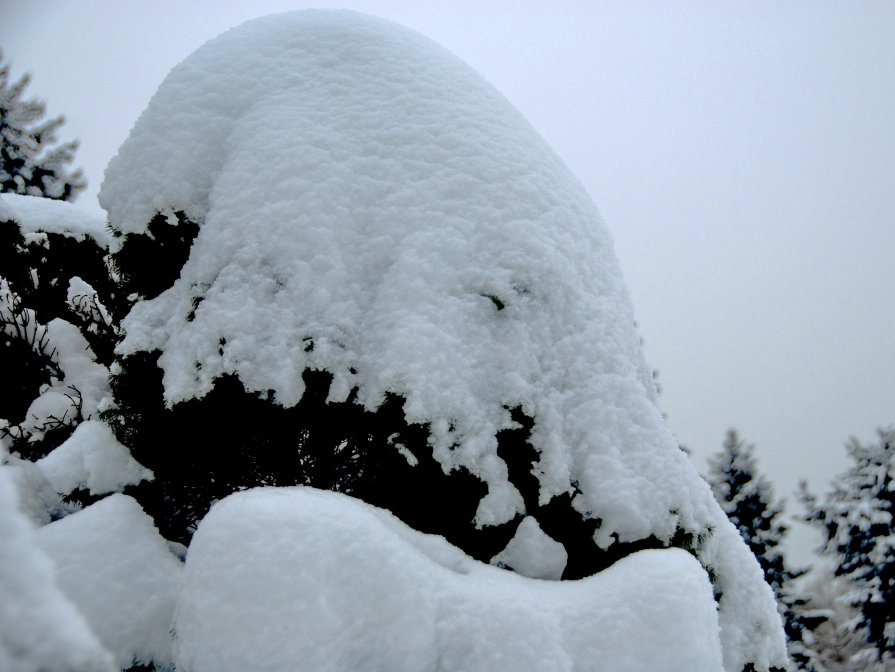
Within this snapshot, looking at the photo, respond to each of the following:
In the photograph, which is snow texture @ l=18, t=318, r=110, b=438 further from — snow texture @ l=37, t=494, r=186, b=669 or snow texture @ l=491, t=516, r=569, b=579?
snow texture @ l=491, t=516, r=569, b=579

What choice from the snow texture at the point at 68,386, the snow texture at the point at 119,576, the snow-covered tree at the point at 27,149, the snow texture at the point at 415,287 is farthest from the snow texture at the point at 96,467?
the snow-covered tree at the point at 27,149

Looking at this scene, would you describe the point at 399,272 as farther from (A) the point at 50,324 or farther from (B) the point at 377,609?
(A) the point at 50,324

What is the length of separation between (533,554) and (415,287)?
4.22ft

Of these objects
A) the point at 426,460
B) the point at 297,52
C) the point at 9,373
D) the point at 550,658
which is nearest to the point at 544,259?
the point at 426,460

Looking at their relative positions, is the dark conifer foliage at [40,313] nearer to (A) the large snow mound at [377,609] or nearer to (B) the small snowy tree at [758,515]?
(A) the large snow mound at [377,609]

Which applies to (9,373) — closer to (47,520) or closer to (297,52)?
(47,520)

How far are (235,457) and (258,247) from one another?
99cm

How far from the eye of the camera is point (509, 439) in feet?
8.04

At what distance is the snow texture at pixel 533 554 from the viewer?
230 centimetres

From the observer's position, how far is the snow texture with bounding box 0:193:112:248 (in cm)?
499

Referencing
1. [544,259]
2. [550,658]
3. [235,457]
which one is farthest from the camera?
[544,259]

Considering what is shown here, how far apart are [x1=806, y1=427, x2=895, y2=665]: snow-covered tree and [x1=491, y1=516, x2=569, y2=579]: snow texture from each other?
41.5 ft

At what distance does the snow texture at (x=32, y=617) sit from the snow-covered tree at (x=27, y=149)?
14204mm

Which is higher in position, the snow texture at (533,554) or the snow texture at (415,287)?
the snow texture at (415,287)
